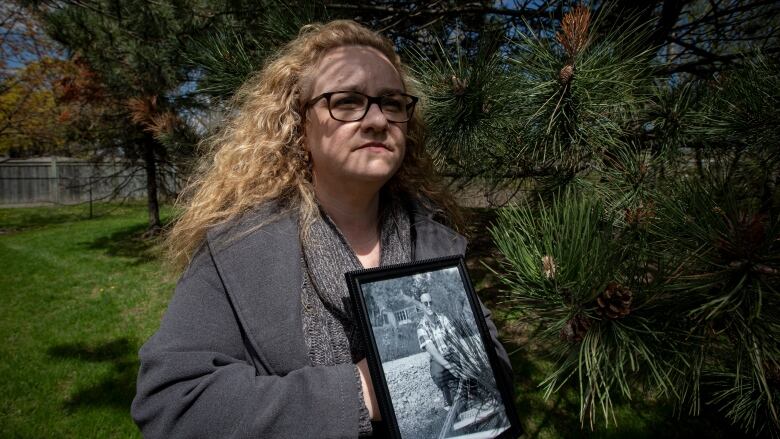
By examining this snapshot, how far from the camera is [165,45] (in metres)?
2.47

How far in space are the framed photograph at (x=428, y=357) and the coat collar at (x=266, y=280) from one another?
254mm

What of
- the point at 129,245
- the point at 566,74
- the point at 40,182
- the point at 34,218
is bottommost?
the point at 129,245

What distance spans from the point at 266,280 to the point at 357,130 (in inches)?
19.1

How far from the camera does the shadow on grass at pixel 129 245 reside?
7559 mm

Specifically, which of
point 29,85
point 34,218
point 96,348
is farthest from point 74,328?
point 34,218

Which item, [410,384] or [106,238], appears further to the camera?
[106,238]

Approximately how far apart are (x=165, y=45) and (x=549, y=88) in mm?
2277

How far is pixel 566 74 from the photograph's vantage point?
1.06m

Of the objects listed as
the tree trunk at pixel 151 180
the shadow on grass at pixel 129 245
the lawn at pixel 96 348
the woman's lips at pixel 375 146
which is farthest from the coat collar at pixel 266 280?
the tree trunk at pixel 151 180

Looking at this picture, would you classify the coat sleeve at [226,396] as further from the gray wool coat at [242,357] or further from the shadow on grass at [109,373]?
the shadow on grass at [109,373]

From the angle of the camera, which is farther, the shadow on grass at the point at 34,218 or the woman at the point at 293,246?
the shadow on grass at the point at 34,218

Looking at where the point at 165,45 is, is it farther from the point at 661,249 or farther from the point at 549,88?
the point at 661,249

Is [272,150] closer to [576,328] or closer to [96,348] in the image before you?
[576,328]

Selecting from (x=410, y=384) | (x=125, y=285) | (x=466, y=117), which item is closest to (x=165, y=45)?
(x=466, y=117)
